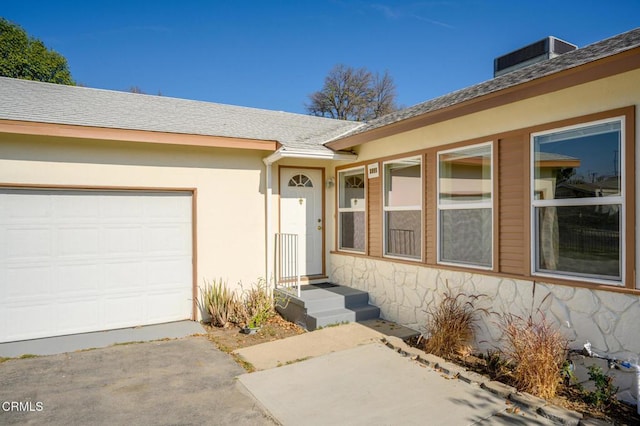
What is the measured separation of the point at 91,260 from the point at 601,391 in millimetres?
6441

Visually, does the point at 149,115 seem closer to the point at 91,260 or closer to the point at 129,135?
the point at 129,135

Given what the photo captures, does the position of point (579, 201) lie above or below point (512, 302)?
above

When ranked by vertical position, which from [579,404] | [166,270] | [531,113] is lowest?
[579,404]

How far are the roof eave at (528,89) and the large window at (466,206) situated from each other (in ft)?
1.84

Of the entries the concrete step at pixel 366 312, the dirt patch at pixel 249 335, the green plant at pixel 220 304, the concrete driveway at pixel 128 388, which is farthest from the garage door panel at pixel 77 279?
the concrete step at pixel 366 312

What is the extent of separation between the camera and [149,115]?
6.71m

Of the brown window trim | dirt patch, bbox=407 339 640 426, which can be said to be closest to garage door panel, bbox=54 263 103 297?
the brown window trim

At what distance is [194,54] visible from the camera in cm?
1462

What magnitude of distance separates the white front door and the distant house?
31 mm

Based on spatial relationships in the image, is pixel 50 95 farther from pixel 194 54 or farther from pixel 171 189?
pixel 194 54

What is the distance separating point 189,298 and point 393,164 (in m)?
4.07

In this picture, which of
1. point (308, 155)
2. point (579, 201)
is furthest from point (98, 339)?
point (579, 201)

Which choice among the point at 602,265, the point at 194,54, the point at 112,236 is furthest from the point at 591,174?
the point at 194,54

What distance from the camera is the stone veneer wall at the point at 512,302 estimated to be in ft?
11.4
